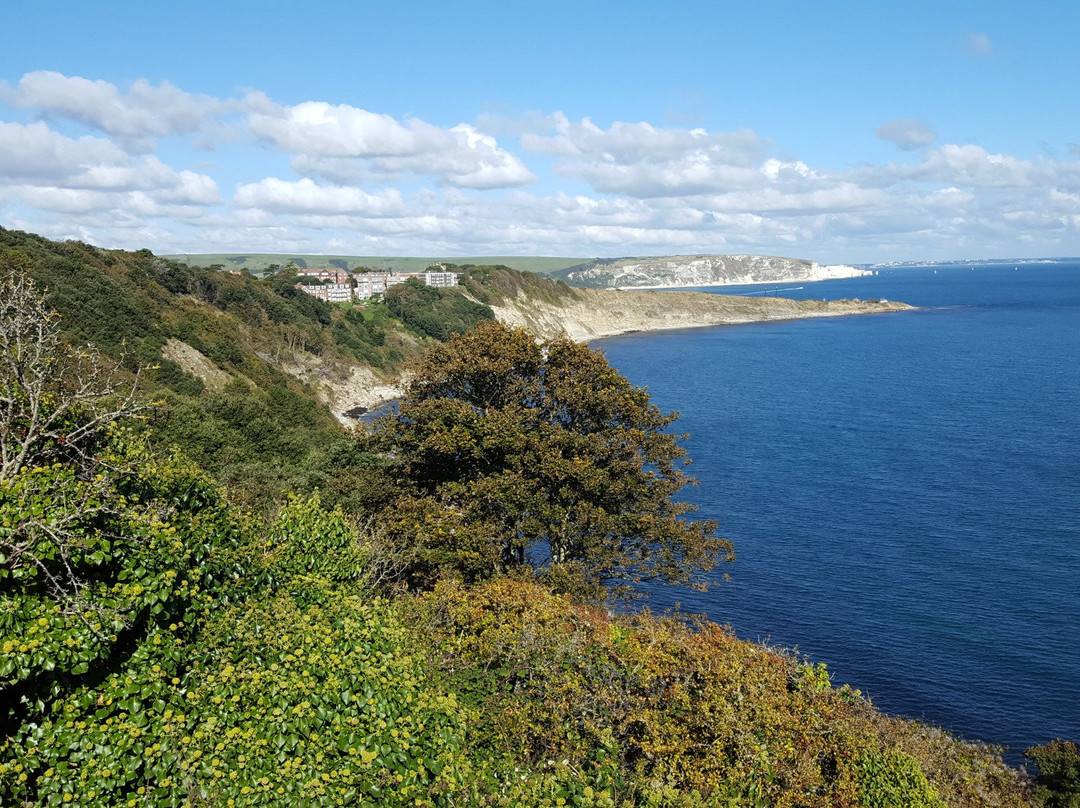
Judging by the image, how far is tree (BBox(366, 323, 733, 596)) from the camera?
88.8 ft

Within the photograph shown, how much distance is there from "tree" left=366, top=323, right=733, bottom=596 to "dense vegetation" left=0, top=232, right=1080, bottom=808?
3.95m

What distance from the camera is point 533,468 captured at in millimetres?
27422

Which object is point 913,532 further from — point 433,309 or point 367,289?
point 367,289

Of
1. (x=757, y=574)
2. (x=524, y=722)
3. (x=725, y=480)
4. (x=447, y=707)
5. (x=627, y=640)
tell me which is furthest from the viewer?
(x=725, y=480)

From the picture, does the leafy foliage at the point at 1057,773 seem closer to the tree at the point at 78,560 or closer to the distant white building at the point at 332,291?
the tree at the point at 78,560

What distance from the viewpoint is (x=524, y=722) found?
1457 centimetres

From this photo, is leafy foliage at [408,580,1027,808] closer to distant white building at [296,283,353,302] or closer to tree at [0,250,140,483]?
tree at [0,250,140,483]

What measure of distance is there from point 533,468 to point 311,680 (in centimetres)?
1588

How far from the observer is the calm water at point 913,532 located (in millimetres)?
35281

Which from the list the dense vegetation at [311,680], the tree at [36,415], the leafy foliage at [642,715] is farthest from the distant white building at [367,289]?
the leafy foliage at [642,715]

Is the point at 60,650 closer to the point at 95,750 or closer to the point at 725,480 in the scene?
the point at 95,750

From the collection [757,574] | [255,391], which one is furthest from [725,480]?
[255,391]

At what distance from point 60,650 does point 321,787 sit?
4.28m

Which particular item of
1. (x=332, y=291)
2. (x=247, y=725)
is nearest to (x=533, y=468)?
(x=247, y=725)
